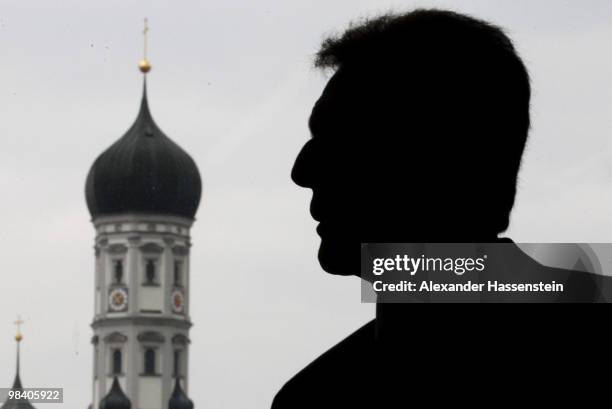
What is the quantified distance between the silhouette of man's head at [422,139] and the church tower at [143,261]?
86.6 meters

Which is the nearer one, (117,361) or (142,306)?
(117,361)

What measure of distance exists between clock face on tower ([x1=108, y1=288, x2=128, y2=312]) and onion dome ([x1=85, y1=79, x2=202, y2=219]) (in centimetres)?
351

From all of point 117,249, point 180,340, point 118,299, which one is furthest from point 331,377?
point 180,340

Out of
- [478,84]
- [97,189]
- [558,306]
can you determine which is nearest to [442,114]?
[478,84]

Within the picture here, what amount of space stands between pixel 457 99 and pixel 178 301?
9121cm

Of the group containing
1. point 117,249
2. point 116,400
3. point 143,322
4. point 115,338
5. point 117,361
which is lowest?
point 116,400

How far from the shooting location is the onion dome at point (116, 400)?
87.9 metres

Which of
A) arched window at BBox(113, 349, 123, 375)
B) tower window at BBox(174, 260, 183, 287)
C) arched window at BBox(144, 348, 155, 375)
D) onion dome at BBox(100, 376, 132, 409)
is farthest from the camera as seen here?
tower window at BBox(174, 260, 183, 287)

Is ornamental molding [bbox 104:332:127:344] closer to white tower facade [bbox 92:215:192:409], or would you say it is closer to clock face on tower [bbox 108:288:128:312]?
white tower facade [bbox 92:215:192:409]

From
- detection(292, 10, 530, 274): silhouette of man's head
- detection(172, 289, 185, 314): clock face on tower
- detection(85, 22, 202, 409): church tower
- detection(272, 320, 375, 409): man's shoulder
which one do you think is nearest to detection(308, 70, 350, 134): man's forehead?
detection(292, 10, 530, 274): silhouette of man's head

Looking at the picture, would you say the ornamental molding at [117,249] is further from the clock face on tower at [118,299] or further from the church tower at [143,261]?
the clock face on tower at [118,299]

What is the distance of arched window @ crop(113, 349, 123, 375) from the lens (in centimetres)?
9088

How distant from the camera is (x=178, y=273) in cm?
9250

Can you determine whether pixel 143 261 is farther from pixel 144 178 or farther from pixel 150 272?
pixel 144 178
